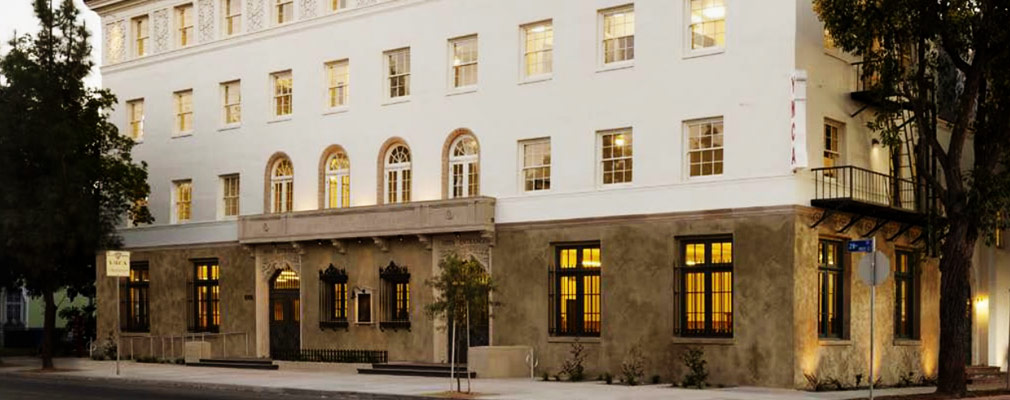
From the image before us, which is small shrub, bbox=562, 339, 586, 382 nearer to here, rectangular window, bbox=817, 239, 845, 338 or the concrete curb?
rectangular window, bbox=817, 239, 845, 338

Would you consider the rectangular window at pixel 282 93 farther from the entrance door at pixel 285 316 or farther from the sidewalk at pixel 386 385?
the sidewalk at pixel 386 385

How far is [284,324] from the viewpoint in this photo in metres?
40.6

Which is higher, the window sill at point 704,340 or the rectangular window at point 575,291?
the rectangular window at point 575,291

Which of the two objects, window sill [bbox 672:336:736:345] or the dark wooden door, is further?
the dark wooden door

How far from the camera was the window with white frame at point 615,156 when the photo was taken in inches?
1287

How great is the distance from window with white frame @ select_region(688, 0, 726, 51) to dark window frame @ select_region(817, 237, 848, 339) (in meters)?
5.40

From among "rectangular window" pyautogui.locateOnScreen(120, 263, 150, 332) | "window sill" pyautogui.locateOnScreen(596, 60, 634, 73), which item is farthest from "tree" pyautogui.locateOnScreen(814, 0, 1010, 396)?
"rectangular window" pyautogui.locateOnScreen(120, 263, 150, 332)

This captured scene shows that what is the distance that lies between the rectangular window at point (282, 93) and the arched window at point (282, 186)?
1598 millimetres

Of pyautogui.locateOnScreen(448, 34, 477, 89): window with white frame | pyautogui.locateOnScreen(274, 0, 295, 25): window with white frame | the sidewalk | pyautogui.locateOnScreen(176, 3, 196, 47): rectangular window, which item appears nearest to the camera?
the sidewalk

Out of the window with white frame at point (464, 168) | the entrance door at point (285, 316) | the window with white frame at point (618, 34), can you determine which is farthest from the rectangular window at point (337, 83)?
the window with white frame at point (618, 34)

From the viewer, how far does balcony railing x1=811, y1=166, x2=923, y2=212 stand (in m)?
30.3

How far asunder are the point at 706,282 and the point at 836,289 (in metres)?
3.38

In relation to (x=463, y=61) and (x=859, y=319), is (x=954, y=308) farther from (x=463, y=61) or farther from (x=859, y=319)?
(x=463, y=61)

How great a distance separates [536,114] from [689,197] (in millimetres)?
5248
